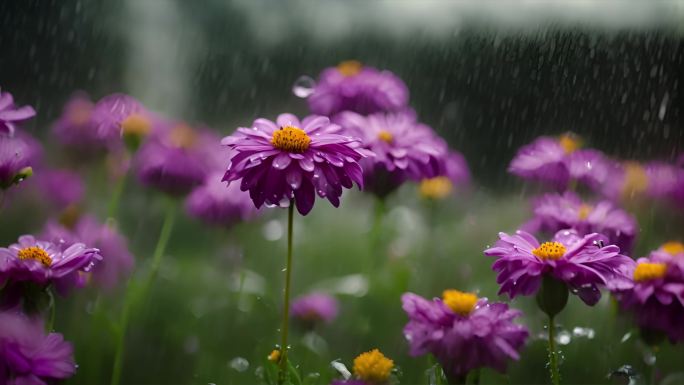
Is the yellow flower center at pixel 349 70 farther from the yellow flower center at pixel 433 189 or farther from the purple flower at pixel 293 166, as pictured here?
the purple flower at pixel 293 166

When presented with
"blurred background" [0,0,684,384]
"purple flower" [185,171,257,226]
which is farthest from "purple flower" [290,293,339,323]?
"purple flower" [185,171,257,226]

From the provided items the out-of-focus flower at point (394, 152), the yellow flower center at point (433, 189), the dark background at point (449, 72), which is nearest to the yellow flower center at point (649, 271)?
the out-of-focus flower at point (394, 152)

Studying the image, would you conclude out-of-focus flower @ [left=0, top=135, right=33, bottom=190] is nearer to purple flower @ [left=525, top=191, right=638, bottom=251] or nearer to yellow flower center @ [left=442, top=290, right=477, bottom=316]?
yellow flower center @ [left=442, top=290, right=477, bottom=316]

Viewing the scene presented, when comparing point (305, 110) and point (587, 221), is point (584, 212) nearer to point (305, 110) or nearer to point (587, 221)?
point (587, 221)

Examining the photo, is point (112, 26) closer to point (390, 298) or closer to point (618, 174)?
point (390, 298)

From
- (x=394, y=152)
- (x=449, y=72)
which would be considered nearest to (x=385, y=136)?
(x=394, y=152)

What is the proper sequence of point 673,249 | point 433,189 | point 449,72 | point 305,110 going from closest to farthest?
1. point 673,249
2. point 433,189
3. point 449,72
4. point 305,110
